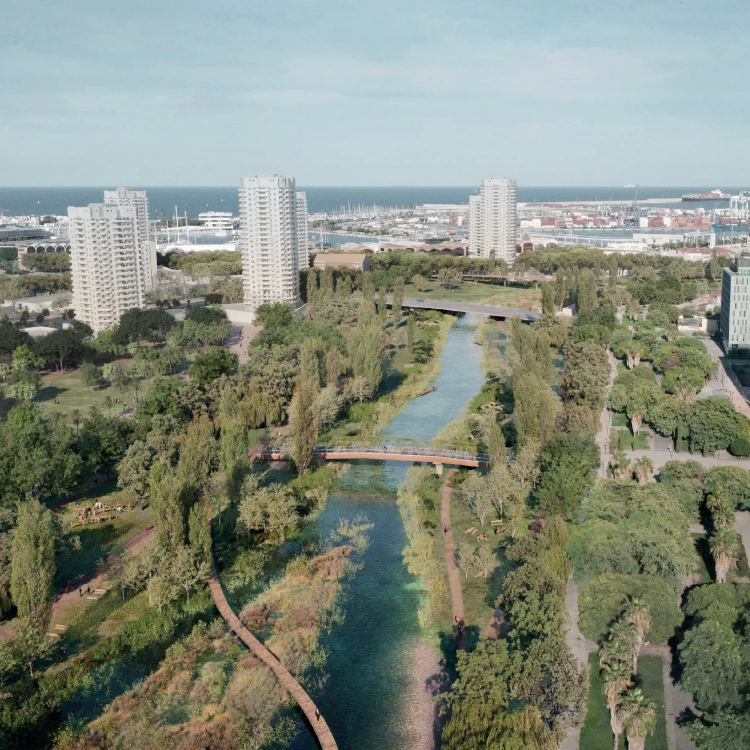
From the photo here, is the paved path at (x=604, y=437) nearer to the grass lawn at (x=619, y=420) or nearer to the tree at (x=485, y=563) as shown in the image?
the grass lawn at (x=619, y=420)

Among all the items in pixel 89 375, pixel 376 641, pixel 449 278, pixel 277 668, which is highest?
pixel 449 278

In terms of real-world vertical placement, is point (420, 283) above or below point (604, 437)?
above

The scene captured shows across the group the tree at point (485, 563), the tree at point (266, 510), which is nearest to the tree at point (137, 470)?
the tree at point (266, 510)

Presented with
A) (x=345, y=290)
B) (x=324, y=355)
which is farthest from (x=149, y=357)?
(x=345, y=290)

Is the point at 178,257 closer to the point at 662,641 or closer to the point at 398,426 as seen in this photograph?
the point at 398,426

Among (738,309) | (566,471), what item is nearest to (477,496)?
(566,471)

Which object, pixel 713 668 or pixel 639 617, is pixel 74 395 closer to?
pixel 639 617

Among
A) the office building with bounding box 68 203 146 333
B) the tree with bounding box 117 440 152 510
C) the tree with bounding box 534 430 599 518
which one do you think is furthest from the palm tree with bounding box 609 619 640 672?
the office building with bounding box 68 203 146 333

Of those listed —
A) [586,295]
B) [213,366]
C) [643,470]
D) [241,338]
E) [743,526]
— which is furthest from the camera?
[586,295]
